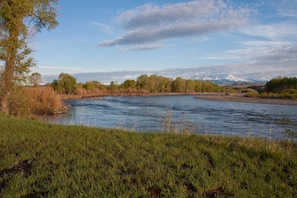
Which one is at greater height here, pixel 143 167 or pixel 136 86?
pixel 136 86

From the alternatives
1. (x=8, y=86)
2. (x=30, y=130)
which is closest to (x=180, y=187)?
(x=30, y=130)

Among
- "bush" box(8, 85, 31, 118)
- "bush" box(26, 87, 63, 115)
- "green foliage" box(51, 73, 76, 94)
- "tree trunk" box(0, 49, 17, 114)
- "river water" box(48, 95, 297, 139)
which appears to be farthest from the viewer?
"green foliage" box(51, 73, 76, 94)

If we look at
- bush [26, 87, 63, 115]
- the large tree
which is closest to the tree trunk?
the large tree

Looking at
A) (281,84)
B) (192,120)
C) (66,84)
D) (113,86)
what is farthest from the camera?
(113,86)

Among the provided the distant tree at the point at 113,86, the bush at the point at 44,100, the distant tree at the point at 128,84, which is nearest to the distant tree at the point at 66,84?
the distant tree at the point at 113,86

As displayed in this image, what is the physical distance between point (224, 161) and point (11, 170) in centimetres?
477

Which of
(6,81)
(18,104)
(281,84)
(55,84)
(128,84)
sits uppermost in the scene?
(281,84)

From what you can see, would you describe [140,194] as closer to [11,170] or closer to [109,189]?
[109,189]

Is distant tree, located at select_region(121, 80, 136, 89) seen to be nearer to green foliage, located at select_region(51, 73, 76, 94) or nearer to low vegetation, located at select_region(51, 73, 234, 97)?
low vegetation, located at select_region(51, 73, 234, 97)

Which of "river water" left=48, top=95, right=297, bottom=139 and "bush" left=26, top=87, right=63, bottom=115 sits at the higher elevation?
"bush" left=26, top=87, right=63, bottom=115

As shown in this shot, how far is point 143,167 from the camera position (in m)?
5.76

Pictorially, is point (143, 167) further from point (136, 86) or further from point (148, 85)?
point (136, 86)

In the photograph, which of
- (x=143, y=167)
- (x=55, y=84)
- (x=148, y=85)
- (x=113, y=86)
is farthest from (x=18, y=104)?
(x=148, y=85)

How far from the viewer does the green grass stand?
189 inches
